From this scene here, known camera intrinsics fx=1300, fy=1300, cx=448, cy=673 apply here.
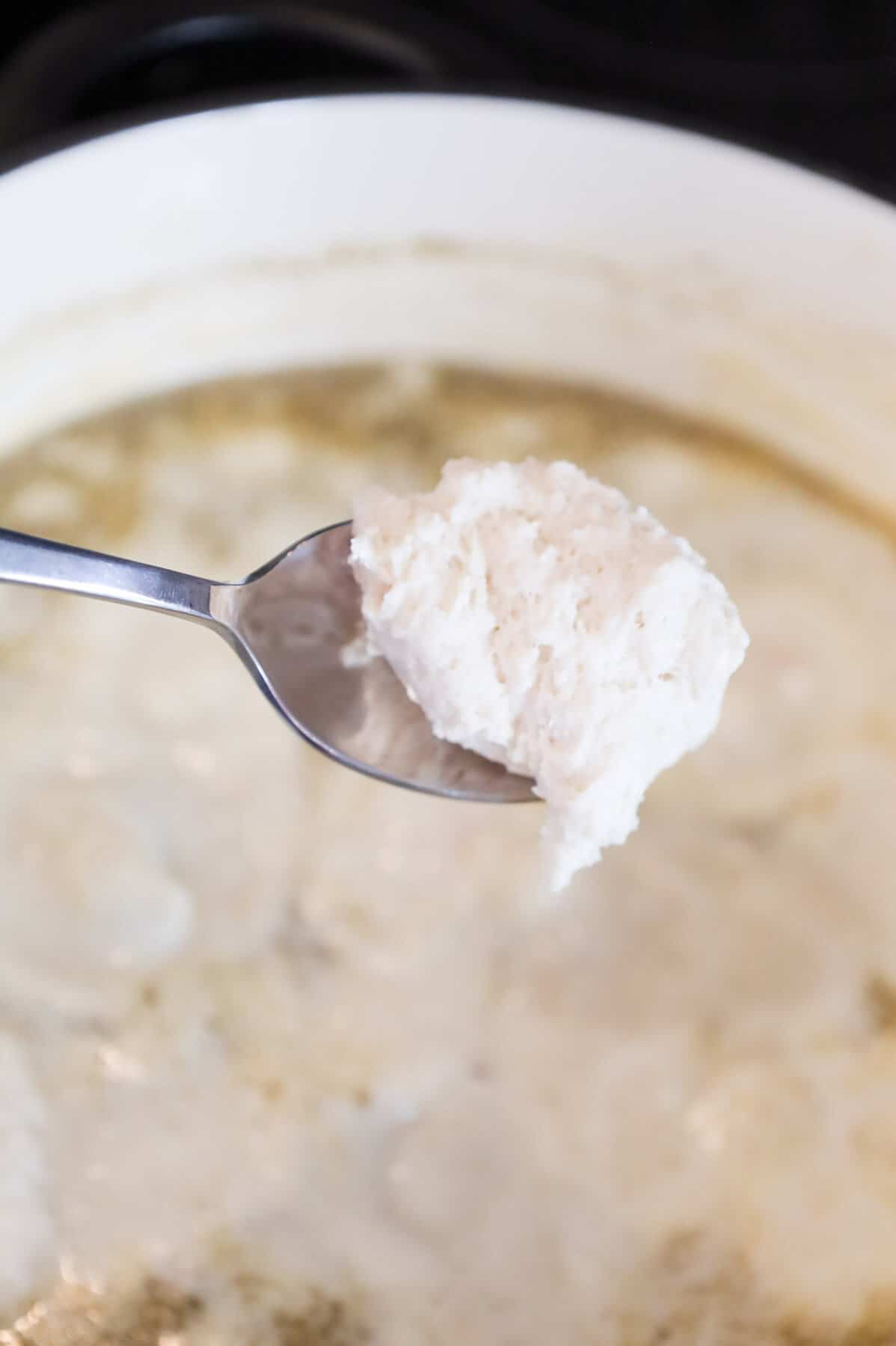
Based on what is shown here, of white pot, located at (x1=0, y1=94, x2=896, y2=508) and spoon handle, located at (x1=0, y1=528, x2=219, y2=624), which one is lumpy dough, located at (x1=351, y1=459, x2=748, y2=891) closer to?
spoon handle, located at (x1=0, y1=528, x2=219, y2=624)

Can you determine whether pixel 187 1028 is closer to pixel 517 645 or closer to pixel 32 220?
pixel 517 645

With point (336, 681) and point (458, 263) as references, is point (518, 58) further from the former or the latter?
point (336, 681)

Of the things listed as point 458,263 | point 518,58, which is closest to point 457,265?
point 458,263

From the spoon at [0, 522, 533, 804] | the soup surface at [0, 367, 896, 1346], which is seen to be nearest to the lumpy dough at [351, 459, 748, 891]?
the spoon at [0, 522, 533, 804]

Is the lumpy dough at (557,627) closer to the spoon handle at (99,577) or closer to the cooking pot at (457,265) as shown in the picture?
the spoon handle at (99,577)

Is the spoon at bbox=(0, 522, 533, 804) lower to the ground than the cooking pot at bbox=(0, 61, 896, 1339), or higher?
lower

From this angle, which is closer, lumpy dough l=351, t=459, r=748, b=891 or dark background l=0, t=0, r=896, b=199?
lumpy dough l=351, t=459, r=748, b=891

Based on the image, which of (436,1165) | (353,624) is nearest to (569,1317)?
(436,1165)
